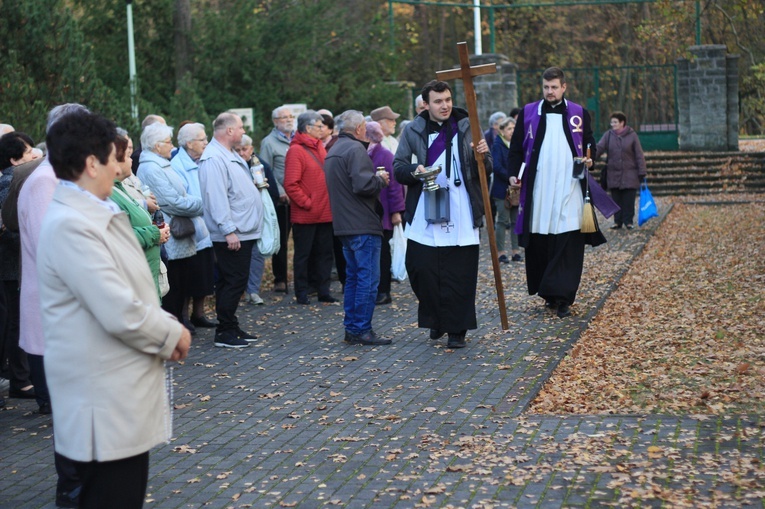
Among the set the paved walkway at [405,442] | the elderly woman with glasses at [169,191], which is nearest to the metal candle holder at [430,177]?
the paved walkway at [405,442]

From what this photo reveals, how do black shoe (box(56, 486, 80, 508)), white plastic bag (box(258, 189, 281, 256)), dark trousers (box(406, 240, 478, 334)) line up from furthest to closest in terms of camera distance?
white plastic bag (box(258, 189, 281, 256)), dark trousers (box(406, 240, 478, 334)), black shoe (box(56, 486, 80, 508))

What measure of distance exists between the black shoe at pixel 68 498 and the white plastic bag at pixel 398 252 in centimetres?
721

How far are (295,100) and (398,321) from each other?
42.3ft

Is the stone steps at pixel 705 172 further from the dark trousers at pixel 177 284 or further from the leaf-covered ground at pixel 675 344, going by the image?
the dark trousers at pixel 177 284

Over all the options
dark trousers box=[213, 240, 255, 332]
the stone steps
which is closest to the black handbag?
dark trousers box=[213, 240, 255, 332]

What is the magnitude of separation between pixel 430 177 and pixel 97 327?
561cm

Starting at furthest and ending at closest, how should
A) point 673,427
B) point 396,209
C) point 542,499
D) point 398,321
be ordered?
1. point 396,209
2. point 398,321
3. point 673,427
4. point 542,499

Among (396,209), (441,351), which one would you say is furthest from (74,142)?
(396,209)

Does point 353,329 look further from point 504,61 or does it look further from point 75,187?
point 504,61

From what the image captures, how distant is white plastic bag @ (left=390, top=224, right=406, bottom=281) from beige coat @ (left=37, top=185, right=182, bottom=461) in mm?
8626

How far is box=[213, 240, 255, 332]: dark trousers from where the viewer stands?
970 centimetres

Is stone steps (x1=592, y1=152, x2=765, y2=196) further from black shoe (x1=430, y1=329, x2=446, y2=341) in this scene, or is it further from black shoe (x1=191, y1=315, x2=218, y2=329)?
black shoe (x1=430, y1=329, x2=446, y2=341)

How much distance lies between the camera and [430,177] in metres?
9.19

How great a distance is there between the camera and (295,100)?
23078 mm
